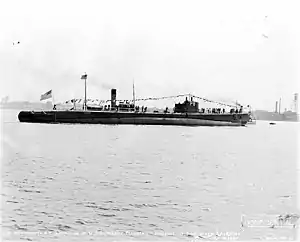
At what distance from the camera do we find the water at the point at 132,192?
8.25 feet

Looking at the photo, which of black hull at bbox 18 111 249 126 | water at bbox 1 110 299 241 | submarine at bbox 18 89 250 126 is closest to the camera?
water at bbox 1 110 299 241

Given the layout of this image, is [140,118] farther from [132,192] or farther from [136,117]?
[132,192]

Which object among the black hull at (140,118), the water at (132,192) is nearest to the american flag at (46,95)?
the water at (132,192)

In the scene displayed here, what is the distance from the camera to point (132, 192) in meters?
3.11

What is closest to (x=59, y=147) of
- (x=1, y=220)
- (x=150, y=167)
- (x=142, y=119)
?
(x=150, y=167)

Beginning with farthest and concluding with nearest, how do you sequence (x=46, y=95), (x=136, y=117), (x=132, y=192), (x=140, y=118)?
(x=140, y=118) < (x=136, y=117) < (x=46, y=95) < (x=132, y=192)

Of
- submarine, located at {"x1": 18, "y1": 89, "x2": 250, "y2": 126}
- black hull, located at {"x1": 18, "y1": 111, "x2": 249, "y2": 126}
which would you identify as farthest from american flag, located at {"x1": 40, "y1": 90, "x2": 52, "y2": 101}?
black hull, located at {"x1": 18, "y1": 111, "x2": 249, "y2": 126}

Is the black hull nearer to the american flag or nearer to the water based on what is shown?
the water

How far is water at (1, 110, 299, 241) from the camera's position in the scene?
8.25 ft

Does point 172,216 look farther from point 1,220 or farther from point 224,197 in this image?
point 1,220

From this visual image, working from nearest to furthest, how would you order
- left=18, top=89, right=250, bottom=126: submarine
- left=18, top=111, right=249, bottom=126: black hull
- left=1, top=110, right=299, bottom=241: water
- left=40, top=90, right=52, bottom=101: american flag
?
left=1, top=110, right=299, bottom=241: water < left=40, top=90, right=52, bottom=101: american flag < left=18, top=89, right=250, bottom=126: submarine < left=18, top=111, right=249, bottom=126: black hull

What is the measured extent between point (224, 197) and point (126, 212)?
0.69m

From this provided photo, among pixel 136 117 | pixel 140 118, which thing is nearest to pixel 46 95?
pixel 136 117

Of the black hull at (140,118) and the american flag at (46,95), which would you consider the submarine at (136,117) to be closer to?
the black hull at (140,118)
